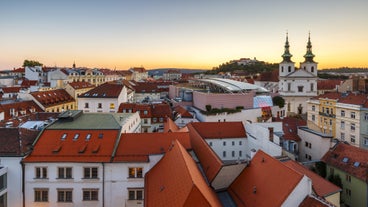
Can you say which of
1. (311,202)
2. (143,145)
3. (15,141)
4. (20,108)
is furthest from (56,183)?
(20,108)

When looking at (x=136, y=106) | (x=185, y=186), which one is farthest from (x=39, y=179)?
(x=136, y=106)

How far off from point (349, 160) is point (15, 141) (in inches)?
1164

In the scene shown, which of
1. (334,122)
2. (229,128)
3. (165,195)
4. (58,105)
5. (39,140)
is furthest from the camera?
(58,105)

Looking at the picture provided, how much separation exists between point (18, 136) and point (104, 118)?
7920 millimetres

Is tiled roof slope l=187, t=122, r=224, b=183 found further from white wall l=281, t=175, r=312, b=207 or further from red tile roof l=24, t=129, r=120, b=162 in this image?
red tile roof l=24, t=129, r=120, b=162

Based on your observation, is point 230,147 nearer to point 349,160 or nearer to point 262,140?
point 262,140

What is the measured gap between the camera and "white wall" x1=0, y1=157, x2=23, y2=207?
78.7ft

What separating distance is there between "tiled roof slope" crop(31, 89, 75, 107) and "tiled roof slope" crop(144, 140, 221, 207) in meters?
42.6

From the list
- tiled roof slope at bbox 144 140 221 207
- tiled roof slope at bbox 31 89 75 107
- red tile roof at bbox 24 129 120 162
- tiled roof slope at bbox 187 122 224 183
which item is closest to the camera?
tiled roof slope at bbox 144 140 221 207

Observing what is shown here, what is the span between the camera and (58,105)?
6338 centimetres

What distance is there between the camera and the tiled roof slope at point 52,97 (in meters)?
59.0

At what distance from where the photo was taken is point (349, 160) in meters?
29.2

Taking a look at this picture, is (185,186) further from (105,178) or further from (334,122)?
(334,122)

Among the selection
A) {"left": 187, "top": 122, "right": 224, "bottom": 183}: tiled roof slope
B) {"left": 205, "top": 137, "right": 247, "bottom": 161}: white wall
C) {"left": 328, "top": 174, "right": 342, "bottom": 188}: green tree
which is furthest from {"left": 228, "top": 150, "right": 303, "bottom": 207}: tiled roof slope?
{"left": 205, "top": 137, "right": 247, "bottom": 161}: white wall
